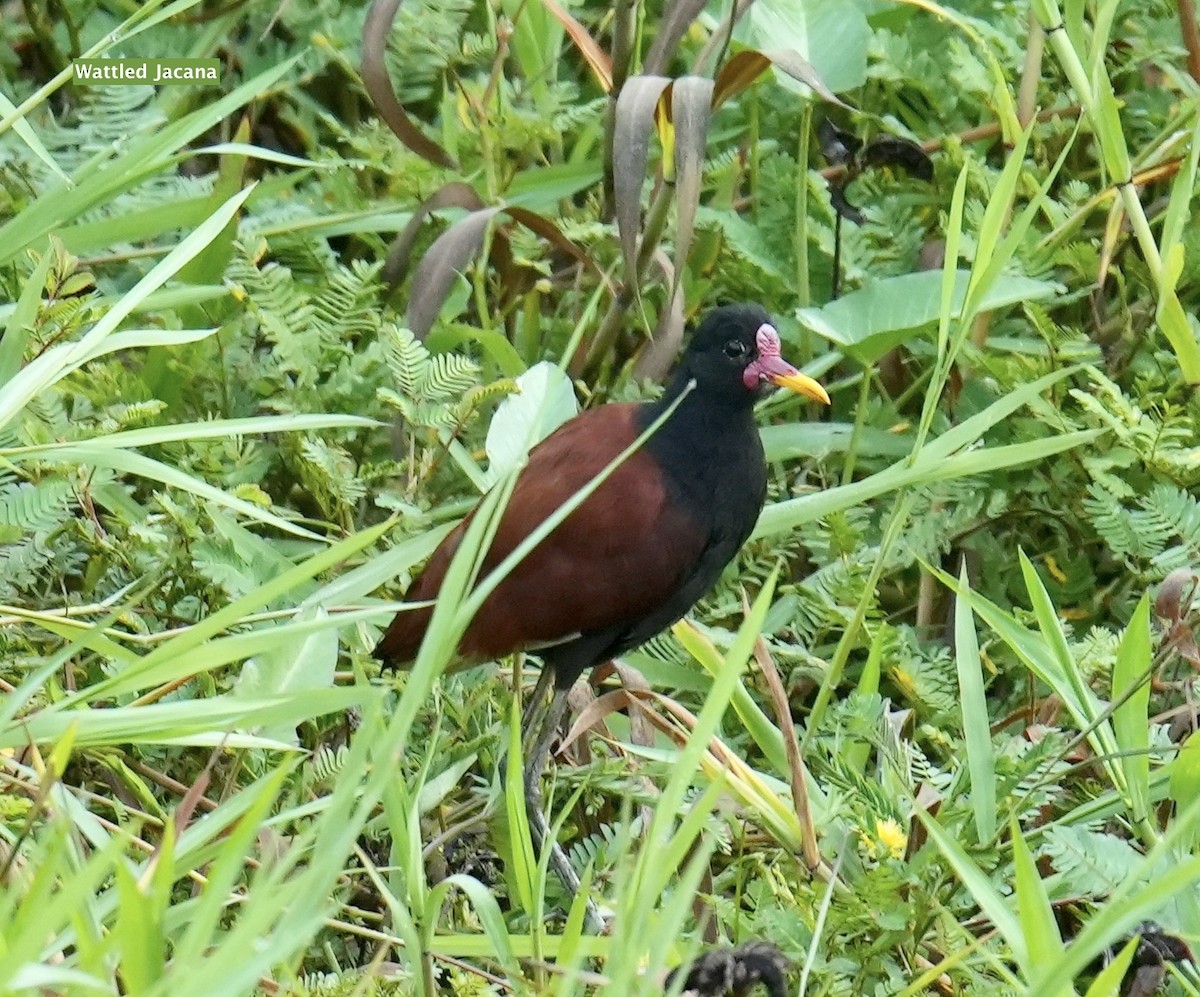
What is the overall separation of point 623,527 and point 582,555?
8 cm

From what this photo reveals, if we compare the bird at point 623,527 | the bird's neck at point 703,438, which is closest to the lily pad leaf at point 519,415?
the bird at point 623,527

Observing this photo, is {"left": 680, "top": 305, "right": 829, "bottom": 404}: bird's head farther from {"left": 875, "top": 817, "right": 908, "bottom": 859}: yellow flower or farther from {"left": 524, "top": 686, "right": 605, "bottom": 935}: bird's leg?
{"left": 875, "top": 817, "right": 908, "bottom": 859}: yellow flower

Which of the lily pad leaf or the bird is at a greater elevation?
the lily pad leaf

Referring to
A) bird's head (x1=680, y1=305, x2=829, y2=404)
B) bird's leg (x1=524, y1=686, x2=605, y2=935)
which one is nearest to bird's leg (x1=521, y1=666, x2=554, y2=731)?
bird's leg (x1=524, y1=686, x2=605, y2=935)

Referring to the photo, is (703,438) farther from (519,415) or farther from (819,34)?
(819,34)

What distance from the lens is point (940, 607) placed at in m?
3.39

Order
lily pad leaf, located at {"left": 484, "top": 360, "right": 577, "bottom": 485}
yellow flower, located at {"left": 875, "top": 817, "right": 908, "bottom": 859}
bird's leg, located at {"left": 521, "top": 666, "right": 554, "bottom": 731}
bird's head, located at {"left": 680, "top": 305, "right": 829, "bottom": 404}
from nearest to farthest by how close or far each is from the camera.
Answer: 1. yellow flower, located at {"left": 875, "top": 817, "right": 908, "bottom": 859}
2. lily pad leaf, located at {"left": 484, "top": 360, "right": 577, "bottom": 485}
3. bird's head, located at {"left": 680, "top": 305, "right": 829, "bottom": 404}
4. bird's leg, located at {"left": 521, "top": 666, "right": 554, "bottom": 731}

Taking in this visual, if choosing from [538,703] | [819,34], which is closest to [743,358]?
[538,703]

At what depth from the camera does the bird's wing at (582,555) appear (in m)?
2.87

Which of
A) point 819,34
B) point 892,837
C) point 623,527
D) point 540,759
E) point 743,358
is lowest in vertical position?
point 540,759

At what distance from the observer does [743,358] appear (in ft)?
9.79

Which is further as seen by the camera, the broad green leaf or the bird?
the broad green leaf

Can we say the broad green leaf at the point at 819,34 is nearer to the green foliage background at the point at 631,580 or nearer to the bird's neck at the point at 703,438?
the green foliage background at the point at 631,580

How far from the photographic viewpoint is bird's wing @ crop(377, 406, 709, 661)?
2873 mm
